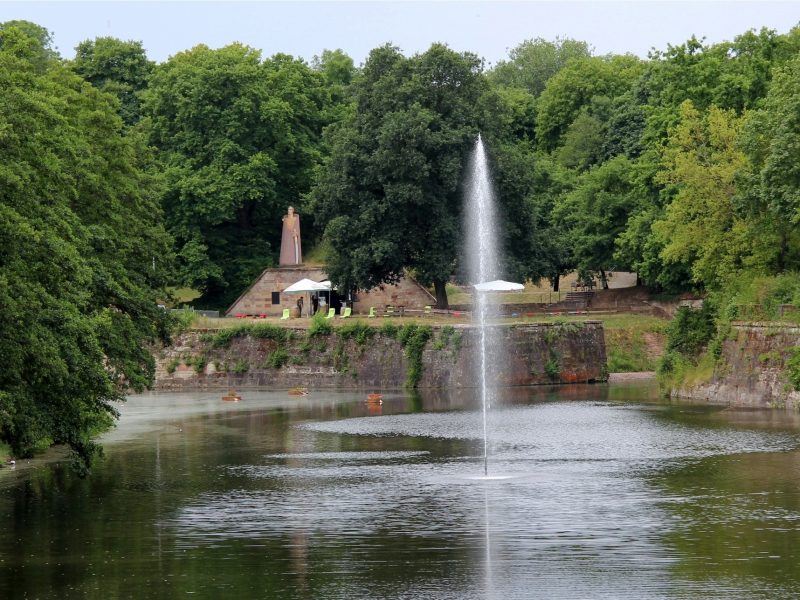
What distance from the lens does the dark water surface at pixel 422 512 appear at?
29.3 m

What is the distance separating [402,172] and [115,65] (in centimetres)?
4012

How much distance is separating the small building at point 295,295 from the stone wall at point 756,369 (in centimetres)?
2717

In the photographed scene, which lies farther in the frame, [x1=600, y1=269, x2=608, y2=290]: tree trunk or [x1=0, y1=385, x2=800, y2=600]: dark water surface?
[x1=600, y1=269, x2=608, y2=290]: tree trunk

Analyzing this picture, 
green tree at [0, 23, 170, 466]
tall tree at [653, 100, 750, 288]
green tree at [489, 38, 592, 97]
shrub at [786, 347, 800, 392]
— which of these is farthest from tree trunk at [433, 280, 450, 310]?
green tree at [489, 38, 592, 97]

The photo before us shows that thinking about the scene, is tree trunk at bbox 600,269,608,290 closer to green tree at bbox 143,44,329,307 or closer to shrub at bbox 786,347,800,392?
green tree at bbox 143,44,329,307

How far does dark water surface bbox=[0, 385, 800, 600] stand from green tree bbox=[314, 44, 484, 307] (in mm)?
23169

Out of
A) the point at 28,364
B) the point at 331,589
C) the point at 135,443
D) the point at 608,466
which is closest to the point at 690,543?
the point at 331,589

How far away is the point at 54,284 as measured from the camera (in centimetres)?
4044

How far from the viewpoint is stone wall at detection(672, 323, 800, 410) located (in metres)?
61.7

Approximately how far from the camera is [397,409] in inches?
2687

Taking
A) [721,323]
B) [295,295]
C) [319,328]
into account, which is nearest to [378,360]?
[319,328]

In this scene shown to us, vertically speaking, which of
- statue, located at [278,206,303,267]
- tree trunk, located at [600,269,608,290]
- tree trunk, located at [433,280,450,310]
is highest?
statue, located at [278,206,303,267]

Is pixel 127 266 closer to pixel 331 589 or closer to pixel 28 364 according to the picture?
pixel 28 364

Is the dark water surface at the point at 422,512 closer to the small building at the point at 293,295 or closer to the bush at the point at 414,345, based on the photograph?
the bush at the point at 414,345
